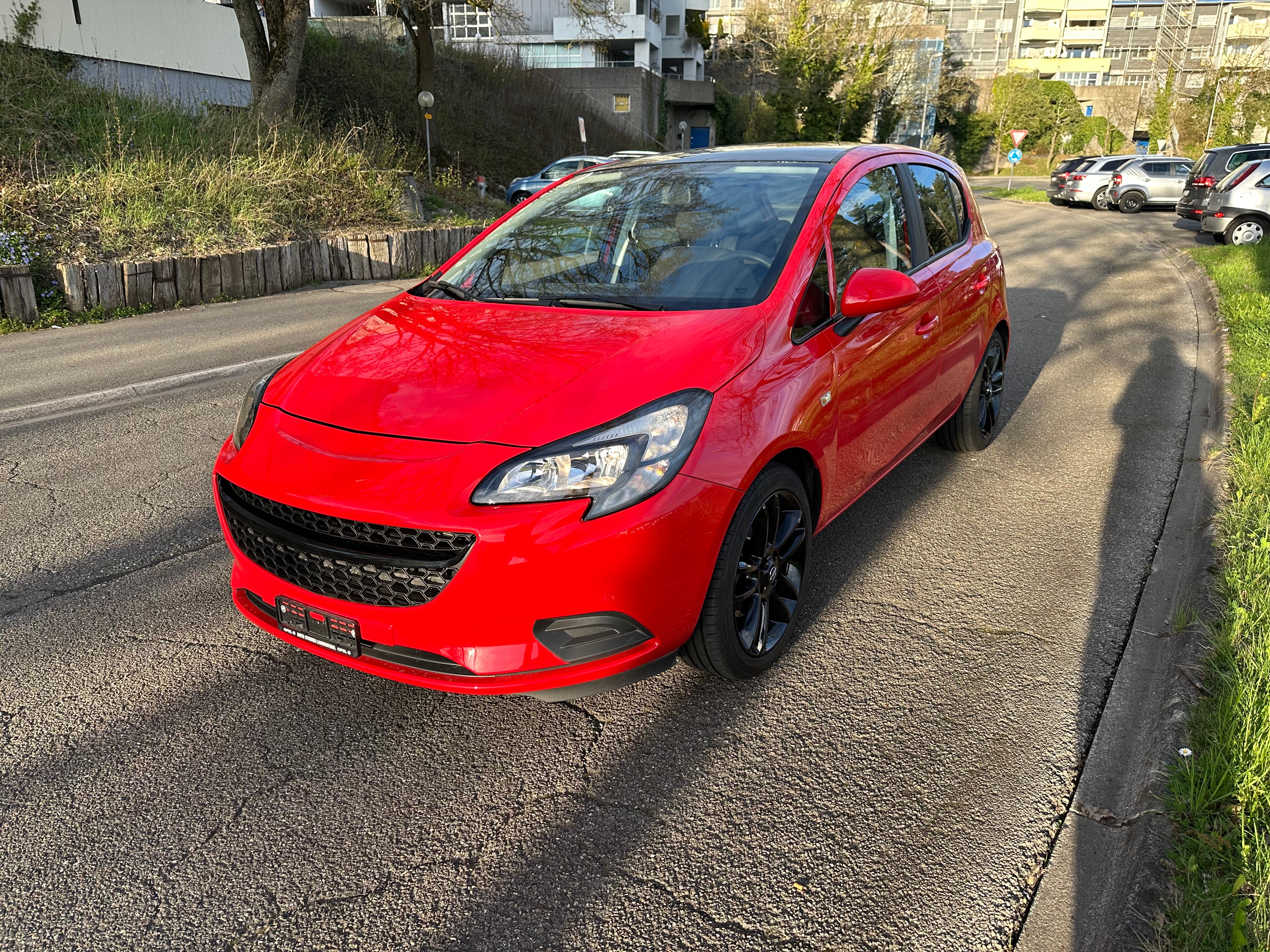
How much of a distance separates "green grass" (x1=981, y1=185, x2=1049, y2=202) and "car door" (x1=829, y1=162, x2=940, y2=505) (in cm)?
3127

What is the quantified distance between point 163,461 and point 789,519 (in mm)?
4039

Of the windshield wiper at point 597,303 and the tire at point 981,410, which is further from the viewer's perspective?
the tire at point 981,410

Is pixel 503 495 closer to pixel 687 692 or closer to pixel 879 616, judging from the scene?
pixel 687 692

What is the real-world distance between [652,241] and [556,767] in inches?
82.5

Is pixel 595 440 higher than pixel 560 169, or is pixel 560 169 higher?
pixel 560 169

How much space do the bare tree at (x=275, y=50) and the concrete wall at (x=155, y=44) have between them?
3.67 feet

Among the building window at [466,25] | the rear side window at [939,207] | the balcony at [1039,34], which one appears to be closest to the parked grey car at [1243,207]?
the rear side window at [939,207]

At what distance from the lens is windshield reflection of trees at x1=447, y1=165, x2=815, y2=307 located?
3.42m

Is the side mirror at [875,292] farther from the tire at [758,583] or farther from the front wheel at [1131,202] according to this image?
the front wheel at [1131,202]

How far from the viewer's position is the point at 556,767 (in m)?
2.80

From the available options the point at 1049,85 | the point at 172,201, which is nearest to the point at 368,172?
the point at 172,201

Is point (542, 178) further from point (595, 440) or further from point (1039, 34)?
point (1039, 34)

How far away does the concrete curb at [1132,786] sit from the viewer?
2.21 metres

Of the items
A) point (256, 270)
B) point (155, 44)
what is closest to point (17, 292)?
point (256, 270)
